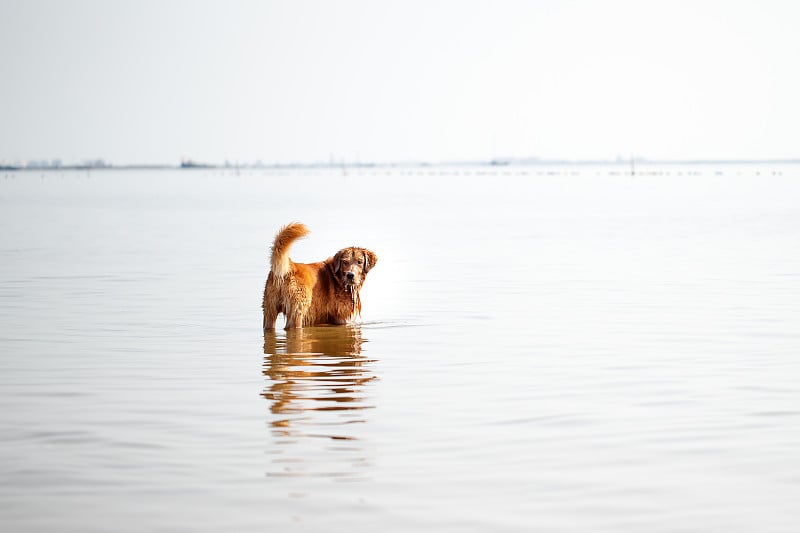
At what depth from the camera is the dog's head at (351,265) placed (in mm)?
15109

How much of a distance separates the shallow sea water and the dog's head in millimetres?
701

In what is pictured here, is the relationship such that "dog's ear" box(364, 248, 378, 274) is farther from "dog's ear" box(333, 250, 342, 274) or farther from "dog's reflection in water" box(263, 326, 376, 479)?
"dog's reflection in water" box(263, 326, 376, 479)

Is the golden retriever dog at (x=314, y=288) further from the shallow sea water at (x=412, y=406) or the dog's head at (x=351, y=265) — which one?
the shallow sea water at (x=412, y=406)

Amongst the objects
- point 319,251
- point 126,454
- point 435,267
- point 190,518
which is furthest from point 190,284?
point 190,518

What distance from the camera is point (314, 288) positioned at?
15273 millimetres

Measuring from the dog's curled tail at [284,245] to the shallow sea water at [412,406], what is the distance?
88cm

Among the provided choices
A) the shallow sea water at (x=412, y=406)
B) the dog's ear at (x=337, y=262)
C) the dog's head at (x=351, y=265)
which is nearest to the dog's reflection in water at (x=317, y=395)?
the shallow sea water at (x=412, y=406)

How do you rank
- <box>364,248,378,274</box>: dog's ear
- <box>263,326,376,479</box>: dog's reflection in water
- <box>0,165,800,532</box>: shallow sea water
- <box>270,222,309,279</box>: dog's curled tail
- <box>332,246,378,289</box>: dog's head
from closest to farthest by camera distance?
<box>0,165,800,532</box>: shallow sea water → <box>263,326,376,479</box>: dog's reflection in water → <box>270,222,309,279</box>: dog's curled tail → <box>332,246,378,289</box>: dog's head → <box>364,248,378,274</box>: dog's ear

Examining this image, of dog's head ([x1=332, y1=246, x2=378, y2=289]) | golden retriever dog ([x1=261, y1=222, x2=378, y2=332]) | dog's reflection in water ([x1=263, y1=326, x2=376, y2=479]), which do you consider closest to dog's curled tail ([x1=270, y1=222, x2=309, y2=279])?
golden retriever dog ([x1=261, y1=222, x2=378, y2=332])

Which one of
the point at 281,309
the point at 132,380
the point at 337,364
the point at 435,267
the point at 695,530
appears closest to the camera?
the point at 695,530

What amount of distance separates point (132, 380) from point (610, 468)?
550 centimetres

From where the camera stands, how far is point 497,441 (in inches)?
354

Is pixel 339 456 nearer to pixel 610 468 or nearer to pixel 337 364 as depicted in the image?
pixel 610 468

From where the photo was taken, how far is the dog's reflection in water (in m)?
8.49
